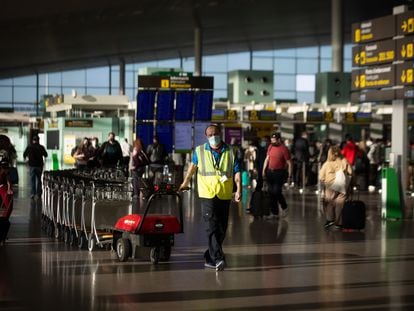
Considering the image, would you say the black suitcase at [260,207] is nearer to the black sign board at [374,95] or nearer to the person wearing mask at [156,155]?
the black sign board at [374,95]

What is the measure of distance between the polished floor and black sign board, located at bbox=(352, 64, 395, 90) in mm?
4317

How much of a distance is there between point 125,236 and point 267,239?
3.52 metres

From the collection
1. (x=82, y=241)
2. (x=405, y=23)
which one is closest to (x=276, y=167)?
(x=405, y=23)

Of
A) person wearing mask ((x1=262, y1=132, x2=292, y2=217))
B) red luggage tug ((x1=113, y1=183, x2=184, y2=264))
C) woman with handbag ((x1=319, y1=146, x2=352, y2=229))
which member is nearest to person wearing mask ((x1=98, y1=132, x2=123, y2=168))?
person wearing mask ((x1=262, y1=132, x2=292, y2=217))

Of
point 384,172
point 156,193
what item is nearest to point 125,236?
point 156,193

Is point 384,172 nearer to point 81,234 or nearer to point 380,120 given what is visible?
point 81,234

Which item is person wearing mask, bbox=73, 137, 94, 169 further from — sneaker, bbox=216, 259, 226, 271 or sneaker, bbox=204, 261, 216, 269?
sneaker, bbox=216, 259, 226, 271

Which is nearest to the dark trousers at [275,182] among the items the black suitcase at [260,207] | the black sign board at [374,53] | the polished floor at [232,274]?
the black suitcase at [260,207]

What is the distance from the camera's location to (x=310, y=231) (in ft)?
49.6

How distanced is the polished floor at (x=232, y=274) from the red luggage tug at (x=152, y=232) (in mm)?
159

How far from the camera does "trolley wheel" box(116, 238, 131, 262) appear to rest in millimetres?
10695

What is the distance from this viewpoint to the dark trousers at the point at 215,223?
10.2 m

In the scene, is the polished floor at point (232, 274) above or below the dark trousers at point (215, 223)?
below

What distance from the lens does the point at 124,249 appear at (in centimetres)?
1070
